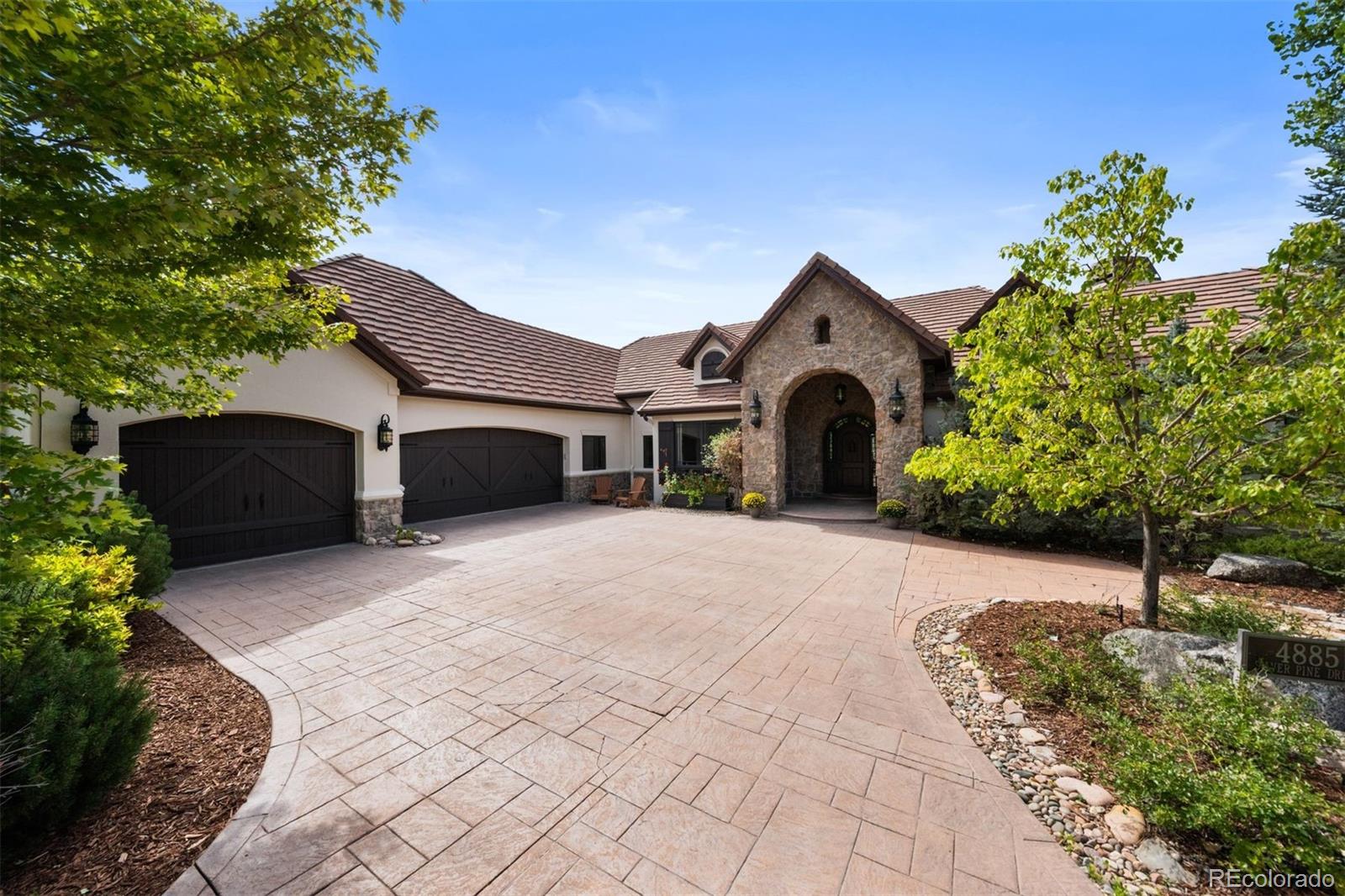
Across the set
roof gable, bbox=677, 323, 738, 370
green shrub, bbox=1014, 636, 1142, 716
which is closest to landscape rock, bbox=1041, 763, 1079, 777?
green shrub, bbox=1014, 636, 1142, 716

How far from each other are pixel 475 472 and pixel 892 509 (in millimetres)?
10855

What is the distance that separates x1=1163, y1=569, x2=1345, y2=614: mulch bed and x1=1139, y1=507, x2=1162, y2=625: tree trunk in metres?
1.86

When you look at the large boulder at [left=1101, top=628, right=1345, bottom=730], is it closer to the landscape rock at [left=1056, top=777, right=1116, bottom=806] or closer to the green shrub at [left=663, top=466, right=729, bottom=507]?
the landscape rock at [left=1056, top=777, right=1116, bottom=806]

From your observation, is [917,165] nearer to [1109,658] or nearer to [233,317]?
[1109,658]

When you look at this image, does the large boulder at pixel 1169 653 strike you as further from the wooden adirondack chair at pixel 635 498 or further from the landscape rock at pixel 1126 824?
the wooden adirondack chair at pixel 635 498

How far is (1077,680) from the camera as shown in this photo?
Answer: 3.96 meters

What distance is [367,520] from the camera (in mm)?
9883

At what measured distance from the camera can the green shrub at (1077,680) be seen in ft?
12.3

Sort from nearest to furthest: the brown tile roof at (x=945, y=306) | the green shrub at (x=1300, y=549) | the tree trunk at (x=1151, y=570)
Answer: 1. the tree trunk at (x=1151, y=570)
2. the green shrub at (x=1300, y=549)
3. the brown tile roof at (x=945, y=306)

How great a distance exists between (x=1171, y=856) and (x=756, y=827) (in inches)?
81.5

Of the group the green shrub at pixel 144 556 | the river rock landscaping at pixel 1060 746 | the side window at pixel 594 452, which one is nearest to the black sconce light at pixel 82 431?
the green shrub at pixel 144 556

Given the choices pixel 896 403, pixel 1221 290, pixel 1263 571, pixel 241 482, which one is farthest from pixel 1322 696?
pixel 1221 290

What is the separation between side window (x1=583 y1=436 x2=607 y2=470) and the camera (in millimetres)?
16469

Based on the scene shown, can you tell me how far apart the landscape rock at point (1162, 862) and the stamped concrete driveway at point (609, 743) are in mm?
422
